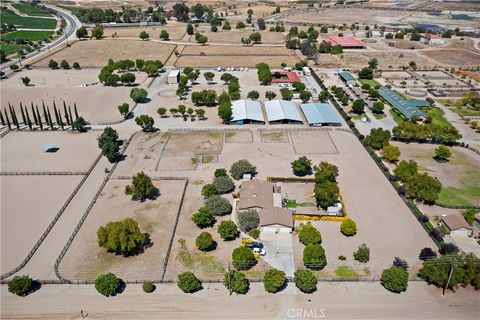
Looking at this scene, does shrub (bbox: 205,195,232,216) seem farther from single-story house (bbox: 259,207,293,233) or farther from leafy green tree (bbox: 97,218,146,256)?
leafy green tree (bbox: 97,218,146,256)

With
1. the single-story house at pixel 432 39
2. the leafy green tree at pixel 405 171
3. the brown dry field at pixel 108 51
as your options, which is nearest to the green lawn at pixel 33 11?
the brown dry field at pixel 108 51

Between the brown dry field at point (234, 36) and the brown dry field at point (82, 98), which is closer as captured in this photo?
the brown dry field at point (82, 98)

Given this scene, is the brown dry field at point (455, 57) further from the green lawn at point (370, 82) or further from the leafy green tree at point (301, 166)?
the leafy green tree at point (301, 166)

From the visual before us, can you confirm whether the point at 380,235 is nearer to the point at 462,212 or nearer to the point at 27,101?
the point at 462,212

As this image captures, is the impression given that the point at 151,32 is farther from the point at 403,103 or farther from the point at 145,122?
the point at 403,103

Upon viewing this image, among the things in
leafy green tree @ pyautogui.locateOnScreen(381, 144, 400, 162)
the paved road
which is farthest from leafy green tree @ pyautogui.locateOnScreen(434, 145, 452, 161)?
the paved road

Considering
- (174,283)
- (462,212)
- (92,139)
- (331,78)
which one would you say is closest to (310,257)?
(174,283)
